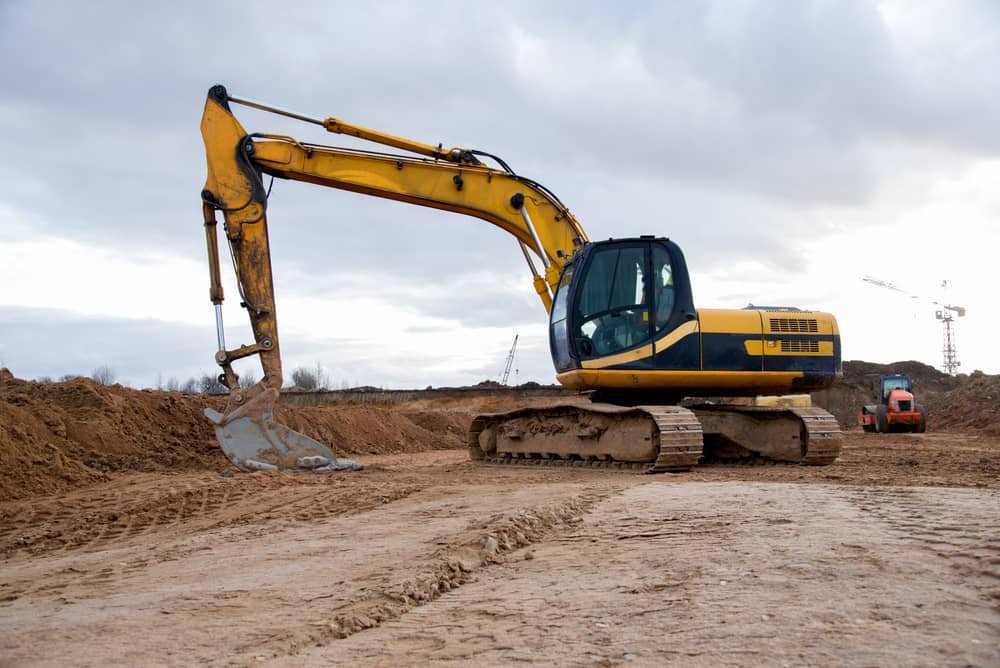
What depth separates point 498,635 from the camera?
3926mm

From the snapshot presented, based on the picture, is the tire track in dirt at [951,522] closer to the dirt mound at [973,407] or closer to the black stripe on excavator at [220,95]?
the black stripe on excavator at [220,95]

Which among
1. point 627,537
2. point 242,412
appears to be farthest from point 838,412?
point 627,537

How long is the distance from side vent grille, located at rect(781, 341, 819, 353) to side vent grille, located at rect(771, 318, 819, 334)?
0.49 feet

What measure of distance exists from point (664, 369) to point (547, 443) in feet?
7.00

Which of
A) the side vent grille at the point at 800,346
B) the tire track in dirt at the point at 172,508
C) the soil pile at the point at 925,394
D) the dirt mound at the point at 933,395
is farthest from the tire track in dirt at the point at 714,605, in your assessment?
the dirt mound at the point at 933,395

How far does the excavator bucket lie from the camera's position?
11875 millimetres

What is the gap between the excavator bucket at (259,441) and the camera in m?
11.9

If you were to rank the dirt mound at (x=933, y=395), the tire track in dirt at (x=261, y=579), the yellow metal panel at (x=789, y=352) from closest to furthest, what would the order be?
the tire track in dirt at (x=261, y=579) → the yellow metal panel at (x=789, y=352) → the dirt mound at (x=933, y=395)

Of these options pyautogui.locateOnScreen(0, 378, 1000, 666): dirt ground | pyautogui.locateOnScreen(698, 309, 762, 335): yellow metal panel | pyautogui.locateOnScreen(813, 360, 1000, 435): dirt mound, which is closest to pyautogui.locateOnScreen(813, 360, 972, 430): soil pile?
pyautogui.locateOnScreen(813, 360, 1000, 435): dirt mound

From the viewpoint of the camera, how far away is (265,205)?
12.7 metres

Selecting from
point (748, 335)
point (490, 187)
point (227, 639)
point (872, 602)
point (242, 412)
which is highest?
point (490, 187)

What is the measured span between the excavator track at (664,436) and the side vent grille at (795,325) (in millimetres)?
1049

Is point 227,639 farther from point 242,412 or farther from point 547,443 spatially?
point 547,443

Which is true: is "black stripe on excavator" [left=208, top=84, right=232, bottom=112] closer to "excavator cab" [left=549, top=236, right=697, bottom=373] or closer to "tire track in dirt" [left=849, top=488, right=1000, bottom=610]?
"excavator cab" [left=549, top=236, right=697, bottom=373]
